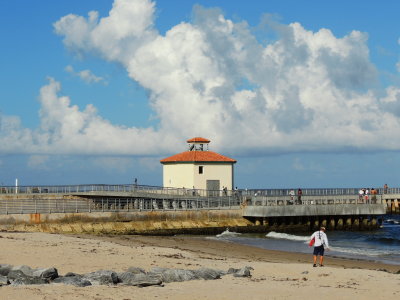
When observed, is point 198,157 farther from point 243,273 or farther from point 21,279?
point 21,279

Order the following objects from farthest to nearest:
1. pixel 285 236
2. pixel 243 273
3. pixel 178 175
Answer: pixel 178 175 → pixel 285 236 → pixel 243 273

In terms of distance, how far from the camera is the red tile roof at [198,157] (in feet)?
217

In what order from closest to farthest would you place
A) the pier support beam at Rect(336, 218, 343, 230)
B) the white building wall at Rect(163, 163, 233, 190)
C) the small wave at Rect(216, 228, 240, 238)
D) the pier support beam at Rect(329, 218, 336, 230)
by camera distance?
the small wave at Rect(216, 228, 240, 238), the pier support beam at Rect(329, 218, 336, 230), the pier support beam at Rect(336, 218, 343, 230), the white building wall at Rect(163, 163, 233, 190)

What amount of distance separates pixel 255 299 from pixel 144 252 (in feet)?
39.1

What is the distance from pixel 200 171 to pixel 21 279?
4827 cm

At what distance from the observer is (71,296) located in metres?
16.7

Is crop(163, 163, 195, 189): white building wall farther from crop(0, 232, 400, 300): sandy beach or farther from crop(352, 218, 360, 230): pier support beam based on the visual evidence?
crop(0, 232, 400, 300): sandy beach

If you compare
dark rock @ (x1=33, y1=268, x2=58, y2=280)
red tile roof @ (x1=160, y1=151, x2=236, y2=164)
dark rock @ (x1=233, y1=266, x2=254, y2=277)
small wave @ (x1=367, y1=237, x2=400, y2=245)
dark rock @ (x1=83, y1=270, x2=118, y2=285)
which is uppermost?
red tile roof @ (x1=160, y1=151, x2=236, y2=164)

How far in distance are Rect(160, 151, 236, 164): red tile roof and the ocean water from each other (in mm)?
14618

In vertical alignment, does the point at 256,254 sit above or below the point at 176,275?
below

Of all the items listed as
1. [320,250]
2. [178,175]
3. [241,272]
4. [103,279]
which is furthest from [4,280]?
[178,175]

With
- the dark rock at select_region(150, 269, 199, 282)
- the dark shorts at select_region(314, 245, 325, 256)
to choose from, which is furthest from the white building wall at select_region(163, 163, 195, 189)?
the dark rock at select_region(150, 269, 199, 282)

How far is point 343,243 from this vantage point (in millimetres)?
46188

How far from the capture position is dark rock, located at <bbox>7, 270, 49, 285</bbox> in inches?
701
